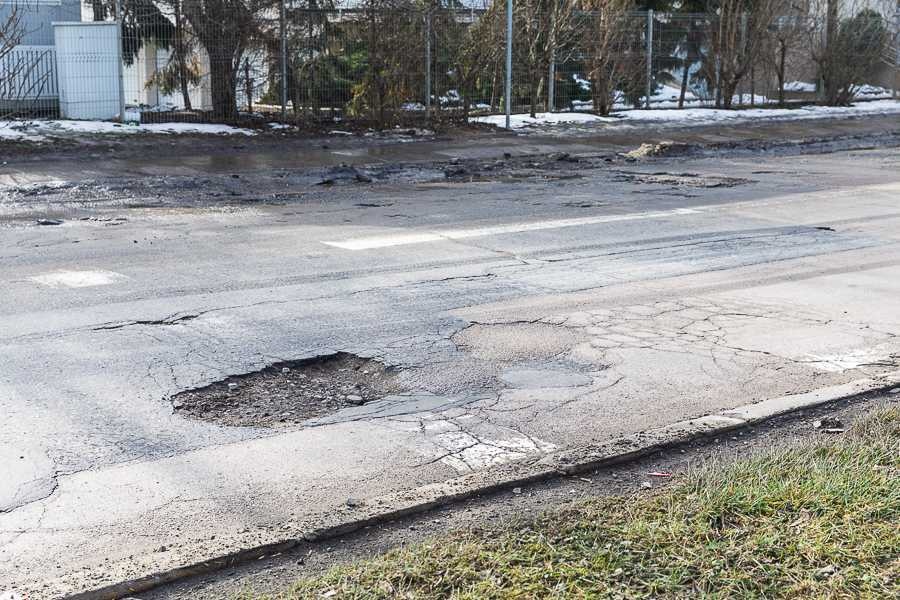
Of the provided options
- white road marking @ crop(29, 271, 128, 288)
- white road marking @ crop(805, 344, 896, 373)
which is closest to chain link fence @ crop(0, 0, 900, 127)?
white road marking @ crop(29, 271, 128, 288)

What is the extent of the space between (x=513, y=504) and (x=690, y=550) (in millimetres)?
811

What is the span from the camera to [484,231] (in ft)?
35.5

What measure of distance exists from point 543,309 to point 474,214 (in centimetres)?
452

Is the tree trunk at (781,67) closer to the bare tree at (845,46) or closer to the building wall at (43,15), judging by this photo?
the bare tree at (845,46)

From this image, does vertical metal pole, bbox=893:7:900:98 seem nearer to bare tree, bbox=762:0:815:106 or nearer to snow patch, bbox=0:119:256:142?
bare tree, bbox=762:0:815:106

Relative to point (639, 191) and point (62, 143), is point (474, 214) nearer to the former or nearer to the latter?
point (639, 191)

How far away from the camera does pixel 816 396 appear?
5.72 m

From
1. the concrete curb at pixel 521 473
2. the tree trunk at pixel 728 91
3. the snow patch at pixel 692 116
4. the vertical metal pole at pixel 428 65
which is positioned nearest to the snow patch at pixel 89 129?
the vertical metal pole at pixel 428 65

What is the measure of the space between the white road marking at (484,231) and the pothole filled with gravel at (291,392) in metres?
3.74

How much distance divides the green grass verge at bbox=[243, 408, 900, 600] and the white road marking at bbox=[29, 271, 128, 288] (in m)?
5.13

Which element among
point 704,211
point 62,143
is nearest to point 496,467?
point 704,211

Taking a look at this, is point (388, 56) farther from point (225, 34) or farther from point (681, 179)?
point (681, 179)

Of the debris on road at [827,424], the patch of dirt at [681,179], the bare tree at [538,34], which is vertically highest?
the bare tree at [538,34]

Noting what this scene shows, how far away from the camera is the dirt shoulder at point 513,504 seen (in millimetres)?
3697
